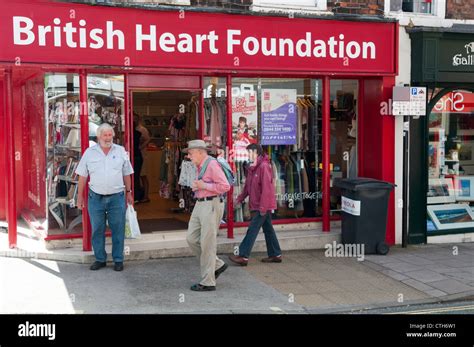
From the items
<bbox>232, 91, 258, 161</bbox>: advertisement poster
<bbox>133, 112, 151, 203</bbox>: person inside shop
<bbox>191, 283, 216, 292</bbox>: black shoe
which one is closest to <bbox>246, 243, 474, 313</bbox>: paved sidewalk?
<bbox>191, 283, 216, 292</bbox>: black shoe

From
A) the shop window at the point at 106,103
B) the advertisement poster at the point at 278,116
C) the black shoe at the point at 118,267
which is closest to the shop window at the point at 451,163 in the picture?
the advertisement poster at the point at 278,116

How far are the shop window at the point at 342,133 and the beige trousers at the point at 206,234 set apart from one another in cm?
386

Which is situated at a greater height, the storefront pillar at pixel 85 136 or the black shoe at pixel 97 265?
the storefront pillar at pixel 85 136

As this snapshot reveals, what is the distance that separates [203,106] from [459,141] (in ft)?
16.4

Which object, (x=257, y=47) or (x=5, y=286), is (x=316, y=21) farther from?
(x=5, y=286)

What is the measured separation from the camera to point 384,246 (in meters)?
9.55

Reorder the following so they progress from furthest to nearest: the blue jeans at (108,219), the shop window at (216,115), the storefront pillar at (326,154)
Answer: the storefront pillar at (326,154) → the shop window at (216,115) → the blue jeans at (108,219)

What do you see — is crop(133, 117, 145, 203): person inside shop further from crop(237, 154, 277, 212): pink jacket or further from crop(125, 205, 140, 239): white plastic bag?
crop(237, 154, 277, 212): pink jacket

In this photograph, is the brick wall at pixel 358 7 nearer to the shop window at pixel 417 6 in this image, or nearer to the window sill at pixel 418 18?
the window sill at pixel 418 18

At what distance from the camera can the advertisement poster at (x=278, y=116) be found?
397 inches

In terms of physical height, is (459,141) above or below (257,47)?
below

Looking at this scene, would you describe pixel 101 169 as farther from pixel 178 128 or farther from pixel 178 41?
pixel 178 128

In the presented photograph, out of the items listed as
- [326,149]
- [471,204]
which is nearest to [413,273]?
[326,149]

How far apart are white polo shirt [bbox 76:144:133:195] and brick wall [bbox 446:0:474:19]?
6444 millimetres
